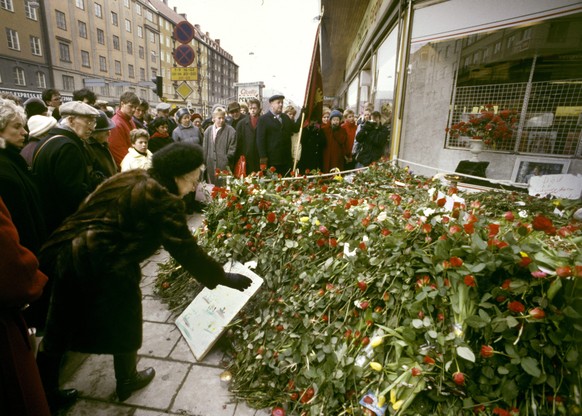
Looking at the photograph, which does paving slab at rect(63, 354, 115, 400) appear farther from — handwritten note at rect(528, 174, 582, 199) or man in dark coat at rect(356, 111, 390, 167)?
man in dark coat at rect(356, 111, 390, 167)

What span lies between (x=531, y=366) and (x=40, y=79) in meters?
38.6

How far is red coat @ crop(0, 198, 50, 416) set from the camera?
1302 mm

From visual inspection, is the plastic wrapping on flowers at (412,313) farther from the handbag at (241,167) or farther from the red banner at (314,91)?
the handbag at (241,167)

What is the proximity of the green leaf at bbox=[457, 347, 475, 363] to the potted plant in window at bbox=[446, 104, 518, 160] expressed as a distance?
4.41 meters

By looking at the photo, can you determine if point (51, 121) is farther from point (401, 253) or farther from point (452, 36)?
point (452, 36)

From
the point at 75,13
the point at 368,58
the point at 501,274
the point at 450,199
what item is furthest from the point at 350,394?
the point at 75,13

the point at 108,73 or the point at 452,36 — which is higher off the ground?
the point at 108,73

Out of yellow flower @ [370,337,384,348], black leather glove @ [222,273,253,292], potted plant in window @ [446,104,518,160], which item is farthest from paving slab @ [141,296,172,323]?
potted plant in window @ [446,104,518,160]

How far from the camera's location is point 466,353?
4.59ft

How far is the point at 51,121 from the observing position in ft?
10.2

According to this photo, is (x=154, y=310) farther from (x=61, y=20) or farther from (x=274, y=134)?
(x=61, y=20)

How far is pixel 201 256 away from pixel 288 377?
38.0 inches

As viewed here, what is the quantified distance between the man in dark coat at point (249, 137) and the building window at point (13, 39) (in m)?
31.3

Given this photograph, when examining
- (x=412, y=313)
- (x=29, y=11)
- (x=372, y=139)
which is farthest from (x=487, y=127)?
(x=29, y=11)
